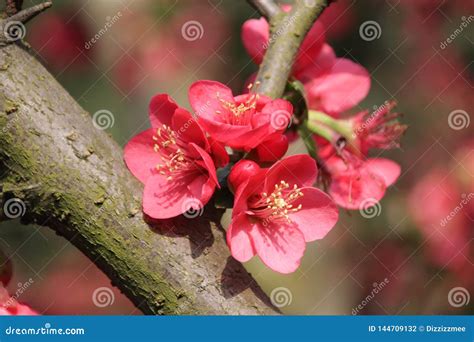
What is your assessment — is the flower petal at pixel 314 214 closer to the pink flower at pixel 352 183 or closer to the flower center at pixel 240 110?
the flower center at pixel 240 110

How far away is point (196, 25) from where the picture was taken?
1957mm

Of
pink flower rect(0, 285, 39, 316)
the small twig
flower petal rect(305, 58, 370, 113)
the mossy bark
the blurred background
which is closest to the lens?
the mossy bark

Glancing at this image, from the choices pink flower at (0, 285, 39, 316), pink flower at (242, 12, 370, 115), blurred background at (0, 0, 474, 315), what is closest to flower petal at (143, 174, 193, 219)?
pink flower at (0, 285, 39, 316)

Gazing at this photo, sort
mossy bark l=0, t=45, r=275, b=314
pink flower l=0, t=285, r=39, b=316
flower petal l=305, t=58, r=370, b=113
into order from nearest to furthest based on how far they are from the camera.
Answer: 1. mossy bark l=0, t=45, r=275, b=314
2. pink flower l=0, t=285, r=39, b=316
3. flower petal l=305, t=58, r=370, b=113

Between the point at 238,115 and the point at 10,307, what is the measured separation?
43cm

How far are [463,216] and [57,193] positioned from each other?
1.19 m

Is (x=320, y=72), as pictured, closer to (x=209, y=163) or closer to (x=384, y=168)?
(x=384, y=168)

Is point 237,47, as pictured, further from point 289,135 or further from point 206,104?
point 206,104

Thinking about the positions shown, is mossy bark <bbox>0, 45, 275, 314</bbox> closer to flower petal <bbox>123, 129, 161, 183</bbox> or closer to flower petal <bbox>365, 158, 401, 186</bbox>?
flower petal <bbox>123, 129, 161, 183</bbox>

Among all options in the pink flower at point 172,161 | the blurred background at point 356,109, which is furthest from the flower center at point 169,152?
the blurred background at point 356,109

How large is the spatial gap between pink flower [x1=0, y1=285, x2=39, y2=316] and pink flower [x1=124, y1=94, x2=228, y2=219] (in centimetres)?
27

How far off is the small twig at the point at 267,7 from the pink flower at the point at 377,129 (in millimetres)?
269

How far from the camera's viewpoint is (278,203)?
0.97m

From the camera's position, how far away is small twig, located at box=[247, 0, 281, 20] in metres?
1.17
